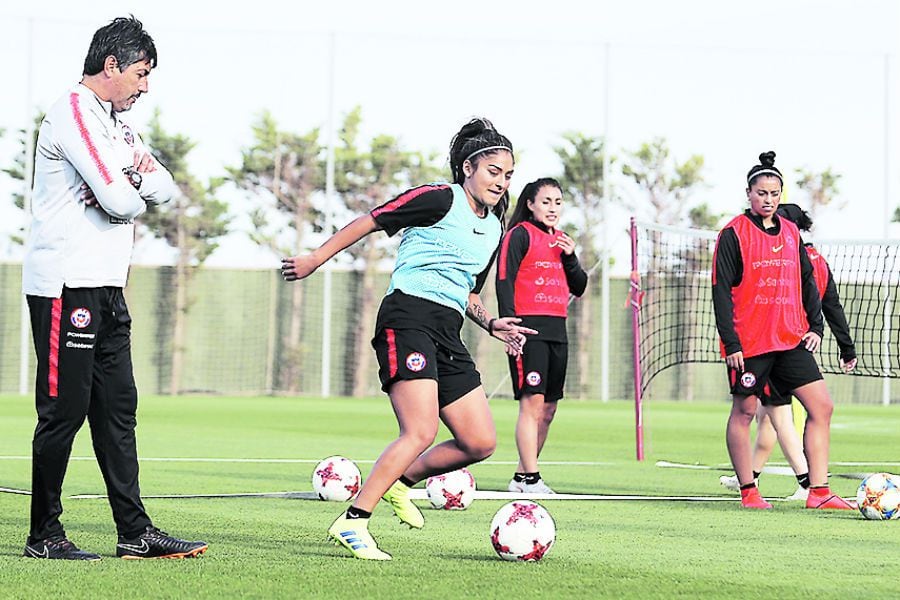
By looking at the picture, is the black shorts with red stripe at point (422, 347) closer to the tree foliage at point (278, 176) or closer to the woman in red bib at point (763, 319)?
the woman in red bib at point (763, 319)

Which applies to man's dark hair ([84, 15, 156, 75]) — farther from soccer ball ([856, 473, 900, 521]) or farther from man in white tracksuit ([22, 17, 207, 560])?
Answer: soccer ball ([856, 473, 900, 521])

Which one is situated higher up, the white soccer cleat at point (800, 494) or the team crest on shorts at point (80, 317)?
the team crest on shorts at point (80, 317)

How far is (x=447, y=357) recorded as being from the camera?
20.5 ft

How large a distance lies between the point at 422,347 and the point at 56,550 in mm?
1646

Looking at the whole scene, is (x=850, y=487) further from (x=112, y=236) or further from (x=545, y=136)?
(x=545, y=136)

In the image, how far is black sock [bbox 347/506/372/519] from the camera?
233 inches

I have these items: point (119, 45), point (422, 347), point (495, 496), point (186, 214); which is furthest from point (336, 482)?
point (186, 214)

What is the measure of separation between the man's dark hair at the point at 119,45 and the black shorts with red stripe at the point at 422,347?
4.69ft

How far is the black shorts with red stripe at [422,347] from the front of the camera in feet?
19.8

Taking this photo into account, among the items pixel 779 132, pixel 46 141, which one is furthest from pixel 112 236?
pixel 779 132

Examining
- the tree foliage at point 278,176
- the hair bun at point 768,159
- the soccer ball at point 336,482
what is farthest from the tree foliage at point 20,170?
the hair bun at point 768,159

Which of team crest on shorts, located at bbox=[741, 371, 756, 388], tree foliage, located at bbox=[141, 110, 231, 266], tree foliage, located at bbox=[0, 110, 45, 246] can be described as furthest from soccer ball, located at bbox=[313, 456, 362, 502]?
tree foliage, located at bbox=[141, 110, 231, 266]

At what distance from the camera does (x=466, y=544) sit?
20.6 feet

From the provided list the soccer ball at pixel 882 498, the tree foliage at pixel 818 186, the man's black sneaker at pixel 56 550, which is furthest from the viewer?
the tree foliage at pixel 818 186
